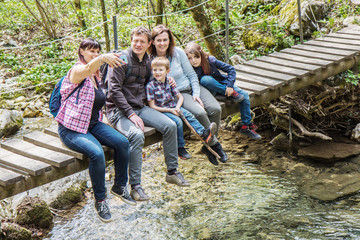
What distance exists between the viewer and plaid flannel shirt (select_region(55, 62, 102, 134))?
3.42m

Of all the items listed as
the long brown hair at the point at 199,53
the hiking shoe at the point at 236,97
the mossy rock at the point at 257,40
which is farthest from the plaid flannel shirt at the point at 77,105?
the mossy rock at the point at 257,40

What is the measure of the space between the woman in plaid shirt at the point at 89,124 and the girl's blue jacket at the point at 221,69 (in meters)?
1.37

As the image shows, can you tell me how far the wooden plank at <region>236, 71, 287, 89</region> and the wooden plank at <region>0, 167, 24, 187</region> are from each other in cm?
292

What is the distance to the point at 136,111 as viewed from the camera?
4004 millimetres

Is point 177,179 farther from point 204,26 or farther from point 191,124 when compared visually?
point 204,26

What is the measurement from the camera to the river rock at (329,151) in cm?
695

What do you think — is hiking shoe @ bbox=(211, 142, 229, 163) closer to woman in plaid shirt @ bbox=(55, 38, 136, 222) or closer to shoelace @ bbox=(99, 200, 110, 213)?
woman in plaid shirt @ bbox=(55, 38, 136, 222)

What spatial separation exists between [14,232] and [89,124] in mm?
2464

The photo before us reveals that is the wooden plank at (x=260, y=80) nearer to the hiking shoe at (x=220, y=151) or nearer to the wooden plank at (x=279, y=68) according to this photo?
the wooden plank at (x=279, y=68)

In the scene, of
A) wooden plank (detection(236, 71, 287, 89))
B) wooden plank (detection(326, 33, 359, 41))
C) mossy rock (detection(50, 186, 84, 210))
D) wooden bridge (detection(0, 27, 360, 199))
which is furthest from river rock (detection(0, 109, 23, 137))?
wooden plank (detection(326, 33, 359, 41))

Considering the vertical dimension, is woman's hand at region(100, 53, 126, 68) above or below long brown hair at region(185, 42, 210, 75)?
above

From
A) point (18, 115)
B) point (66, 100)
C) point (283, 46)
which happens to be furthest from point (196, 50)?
point (18, 115)

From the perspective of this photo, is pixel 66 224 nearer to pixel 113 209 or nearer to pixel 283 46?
pixel 113 209

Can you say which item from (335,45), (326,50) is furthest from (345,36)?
(326,50)
